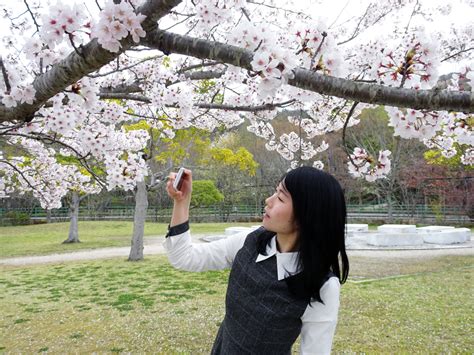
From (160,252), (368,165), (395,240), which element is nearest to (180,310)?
(368,165)

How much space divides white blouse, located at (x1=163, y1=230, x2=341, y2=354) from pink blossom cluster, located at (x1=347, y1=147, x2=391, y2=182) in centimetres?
137

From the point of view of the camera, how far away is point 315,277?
138 cm

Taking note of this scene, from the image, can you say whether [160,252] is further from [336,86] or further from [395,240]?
[336,86]

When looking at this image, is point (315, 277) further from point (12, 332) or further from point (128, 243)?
point (128, 243)

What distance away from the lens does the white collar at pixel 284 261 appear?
1460 mm

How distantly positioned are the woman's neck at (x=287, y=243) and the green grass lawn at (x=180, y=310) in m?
2.80

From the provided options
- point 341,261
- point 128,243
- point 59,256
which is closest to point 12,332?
point 341,261

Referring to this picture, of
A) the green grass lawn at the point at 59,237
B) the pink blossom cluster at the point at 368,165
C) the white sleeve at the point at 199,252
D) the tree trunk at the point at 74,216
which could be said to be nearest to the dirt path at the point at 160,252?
the green grass lawn at the point at 59,237

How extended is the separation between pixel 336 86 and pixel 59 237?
17.7 meters

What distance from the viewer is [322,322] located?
137 centimetres

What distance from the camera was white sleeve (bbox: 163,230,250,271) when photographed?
1593 mm

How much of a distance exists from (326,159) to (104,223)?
1278cm

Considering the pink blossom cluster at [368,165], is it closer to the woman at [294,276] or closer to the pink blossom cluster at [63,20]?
the woman at [294,276]

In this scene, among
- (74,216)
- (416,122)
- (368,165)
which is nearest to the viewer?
(416,122)
